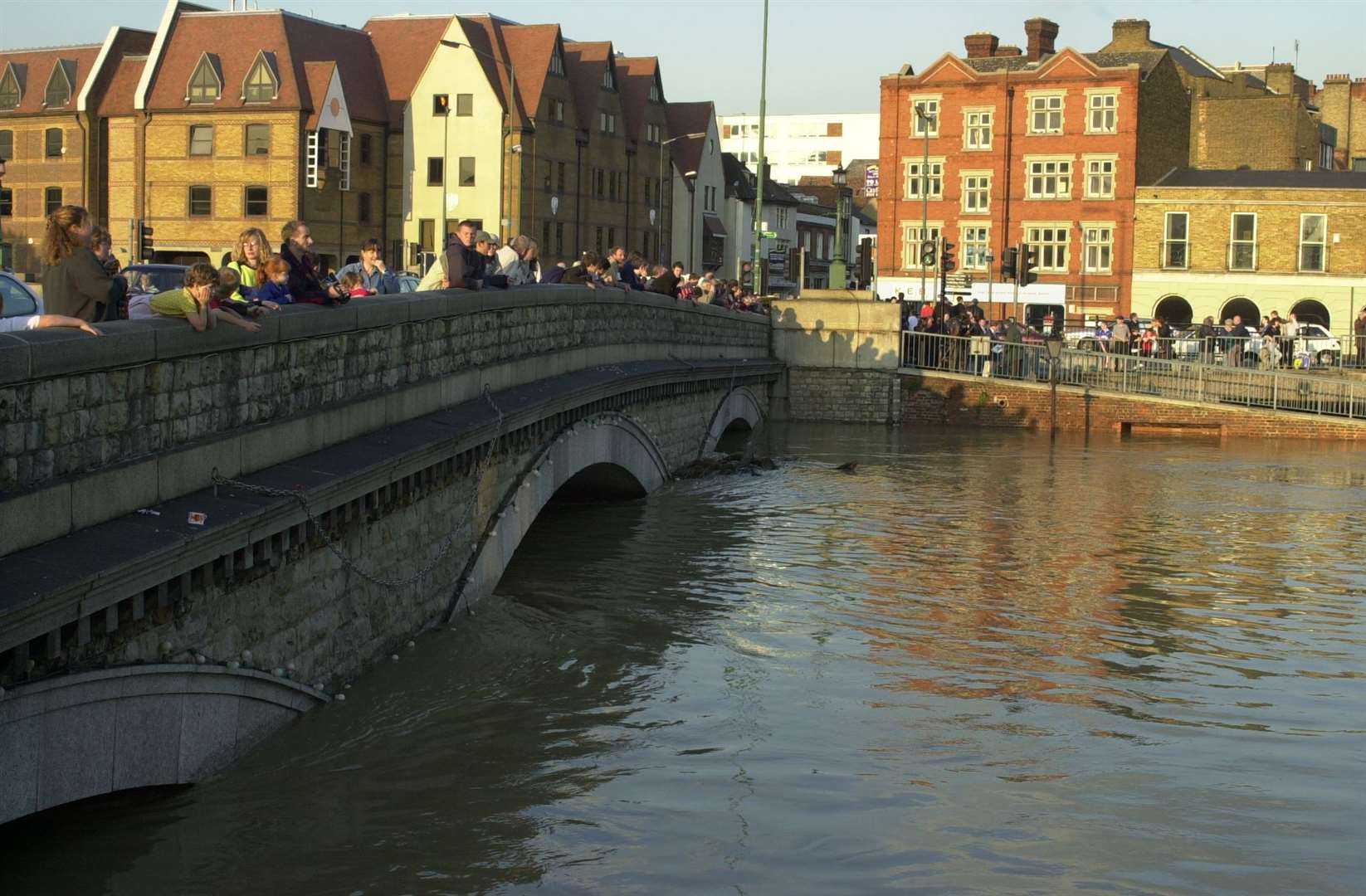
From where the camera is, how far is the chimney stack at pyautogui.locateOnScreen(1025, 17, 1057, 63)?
69.1 m

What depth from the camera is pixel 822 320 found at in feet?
134

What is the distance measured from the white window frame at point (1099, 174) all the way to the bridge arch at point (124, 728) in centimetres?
5851


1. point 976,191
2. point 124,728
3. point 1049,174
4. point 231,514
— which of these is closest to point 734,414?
point 231,514

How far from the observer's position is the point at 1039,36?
228ft

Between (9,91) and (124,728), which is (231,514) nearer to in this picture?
(124,728)

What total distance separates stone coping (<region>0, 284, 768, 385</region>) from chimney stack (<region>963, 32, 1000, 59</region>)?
5735 centimetres

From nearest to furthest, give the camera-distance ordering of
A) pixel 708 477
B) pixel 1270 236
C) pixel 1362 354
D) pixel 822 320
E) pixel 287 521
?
1. pixel 287 521
2. pixel 708 477
3. pixel 822 320
4. pixel 1362 354
5. pixel 1270 236

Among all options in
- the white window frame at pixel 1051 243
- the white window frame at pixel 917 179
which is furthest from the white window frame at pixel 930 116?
the white window frame at pixel 1051 243

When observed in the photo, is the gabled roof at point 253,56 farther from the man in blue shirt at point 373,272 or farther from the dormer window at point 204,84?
the man in blue shirt at point 373,272

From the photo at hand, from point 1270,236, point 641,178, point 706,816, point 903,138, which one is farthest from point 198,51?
point 706,816

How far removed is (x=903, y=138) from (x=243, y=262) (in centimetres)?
5771

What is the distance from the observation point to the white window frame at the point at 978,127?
66.3 m

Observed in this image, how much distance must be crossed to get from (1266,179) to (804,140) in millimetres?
74902

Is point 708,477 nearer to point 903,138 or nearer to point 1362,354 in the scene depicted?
point 1362,354
